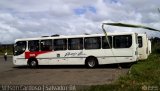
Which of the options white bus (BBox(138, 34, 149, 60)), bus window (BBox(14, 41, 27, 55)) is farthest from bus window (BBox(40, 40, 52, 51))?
white bus (BBox(138, 34, 149, 60))

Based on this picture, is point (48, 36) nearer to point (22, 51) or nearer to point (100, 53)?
point (22, 51)

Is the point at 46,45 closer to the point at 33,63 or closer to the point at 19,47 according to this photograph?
the point at 33,63

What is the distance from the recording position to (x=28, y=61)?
25.9 meters

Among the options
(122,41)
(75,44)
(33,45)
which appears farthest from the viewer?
(33,45)

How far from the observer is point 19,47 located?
26.2m

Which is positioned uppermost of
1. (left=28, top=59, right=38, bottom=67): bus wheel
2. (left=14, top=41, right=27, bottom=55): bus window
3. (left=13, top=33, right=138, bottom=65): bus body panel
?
(left=14, top=41, right=27, bottom=55): bus window

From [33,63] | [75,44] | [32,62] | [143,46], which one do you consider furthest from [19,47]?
[143,46]

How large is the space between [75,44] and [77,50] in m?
0.57

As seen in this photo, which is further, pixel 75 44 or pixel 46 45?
pixel 46 45

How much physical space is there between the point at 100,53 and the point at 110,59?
84 centimetres

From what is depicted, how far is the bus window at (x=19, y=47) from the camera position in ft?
85.2

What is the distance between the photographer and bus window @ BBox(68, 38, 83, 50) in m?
23.5

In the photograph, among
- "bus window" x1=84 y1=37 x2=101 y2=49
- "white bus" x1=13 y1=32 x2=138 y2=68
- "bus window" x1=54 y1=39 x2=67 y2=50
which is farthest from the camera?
"bus window" x1=54 y1=39 x2=67 y2=50

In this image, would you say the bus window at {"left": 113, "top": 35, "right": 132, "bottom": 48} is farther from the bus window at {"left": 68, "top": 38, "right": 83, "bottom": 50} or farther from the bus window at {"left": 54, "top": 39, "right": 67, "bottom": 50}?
the bus window at {"left": 54, "top": 39, "right": 67, "bottom": 50}
